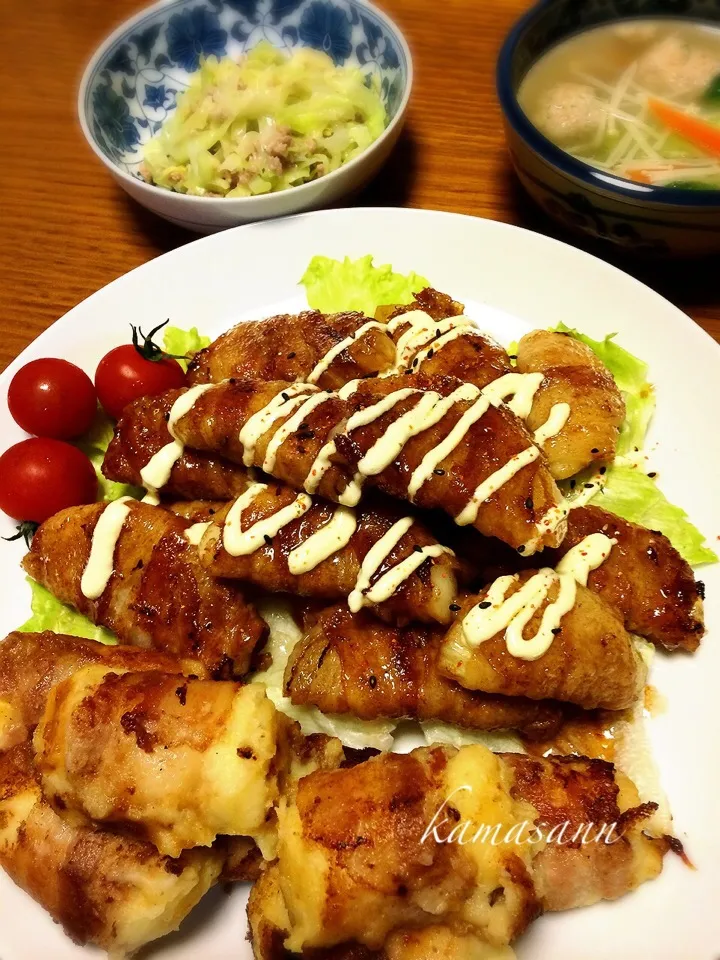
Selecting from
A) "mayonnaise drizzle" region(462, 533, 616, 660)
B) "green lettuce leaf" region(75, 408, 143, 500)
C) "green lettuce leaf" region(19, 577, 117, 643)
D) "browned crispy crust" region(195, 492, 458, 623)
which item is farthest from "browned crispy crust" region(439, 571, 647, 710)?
"green lettuce leaf" region(75, 408, 143, 500)

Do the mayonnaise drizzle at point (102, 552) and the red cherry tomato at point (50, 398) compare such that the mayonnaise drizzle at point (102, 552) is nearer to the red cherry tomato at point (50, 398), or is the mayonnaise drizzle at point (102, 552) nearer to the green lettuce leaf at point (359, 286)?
the red cherry tomato at point (50, 398)

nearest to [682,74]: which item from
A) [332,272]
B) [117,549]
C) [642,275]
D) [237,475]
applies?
[642,275]

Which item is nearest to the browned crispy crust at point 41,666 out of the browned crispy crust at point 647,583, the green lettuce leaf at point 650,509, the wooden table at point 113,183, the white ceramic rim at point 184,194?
the browned crispy crust at point 647,583

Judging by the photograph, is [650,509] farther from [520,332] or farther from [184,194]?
[184,194]

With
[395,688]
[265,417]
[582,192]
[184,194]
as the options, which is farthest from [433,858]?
[184,194]

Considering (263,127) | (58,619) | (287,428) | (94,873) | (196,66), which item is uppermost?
(196,66)
